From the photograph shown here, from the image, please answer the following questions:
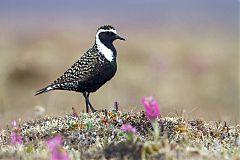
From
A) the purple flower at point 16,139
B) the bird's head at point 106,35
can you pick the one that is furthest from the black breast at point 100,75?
the purple flower at point 16,139

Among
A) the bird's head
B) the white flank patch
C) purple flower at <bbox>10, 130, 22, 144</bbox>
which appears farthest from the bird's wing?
purple flower at <bbox>10, 130, 22, 144</bbox>

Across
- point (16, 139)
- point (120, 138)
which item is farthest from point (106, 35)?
point (16, 139)

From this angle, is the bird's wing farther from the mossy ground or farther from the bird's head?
the mossy ground

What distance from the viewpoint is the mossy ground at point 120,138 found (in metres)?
7.05

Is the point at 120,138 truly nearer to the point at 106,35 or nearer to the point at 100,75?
the point at 100,75

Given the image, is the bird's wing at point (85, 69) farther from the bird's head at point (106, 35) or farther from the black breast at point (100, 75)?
the bird's head at point (106, 35)

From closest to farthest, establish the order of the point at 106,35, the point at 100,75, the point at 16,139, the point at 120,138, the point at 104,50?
the point at 16,139 → the point at 120,138 → the point at 100,75 → the point at 104,50 → the point at 106,35

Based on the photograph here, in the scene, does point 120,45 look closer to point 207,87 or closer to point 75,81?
point 207,87

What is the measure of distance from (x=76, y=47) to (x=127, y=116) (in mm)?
26081

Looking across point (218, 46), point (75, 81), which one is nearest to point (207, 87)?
point (218, 46)

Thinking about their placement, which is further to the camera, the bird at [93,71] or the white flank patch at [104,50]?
the white flank patch at [104,50]

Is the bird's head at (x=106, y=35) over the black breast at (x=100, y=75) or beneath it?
over

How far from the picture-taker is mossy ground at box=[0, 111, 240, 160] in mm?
7047

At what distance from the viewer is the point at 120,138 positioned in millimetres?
Result: 8156
